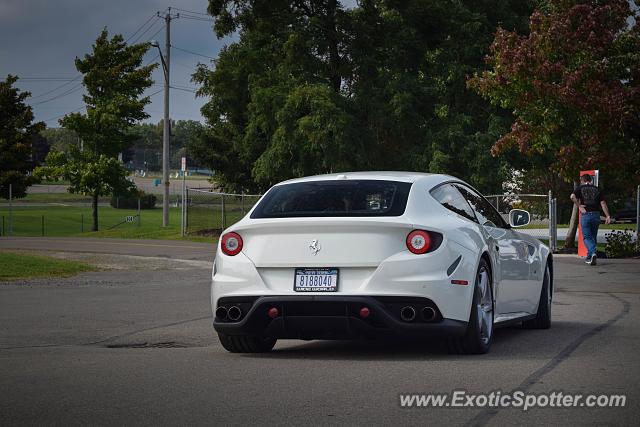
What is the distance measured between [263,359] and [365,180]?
69.1 inches

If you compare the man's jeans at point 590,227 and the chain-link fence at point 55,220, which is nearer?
the man's jeans at point 590,227

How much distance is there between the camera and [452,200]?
33.6 feet

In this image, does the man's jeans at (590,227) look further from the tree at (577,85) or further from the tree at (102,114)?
the tree at (102,114)

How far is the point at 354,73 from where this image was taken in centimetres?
4338

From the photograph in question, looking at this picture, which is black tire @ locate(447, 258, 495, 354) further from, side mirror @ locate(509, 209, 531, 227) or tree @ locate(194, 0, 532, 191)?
tree @ locate(194, 0, 532, 191)

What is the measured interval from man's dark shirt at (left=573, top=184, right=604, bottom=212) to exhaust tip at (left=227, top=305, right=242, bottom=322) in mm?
15360

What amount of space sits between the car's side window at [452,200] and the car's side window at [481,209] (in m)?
0.18

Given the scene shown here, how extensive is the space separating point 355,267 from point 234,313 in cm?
113

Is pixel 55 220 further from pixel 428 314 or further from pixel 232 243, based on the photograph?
pixel 428 314

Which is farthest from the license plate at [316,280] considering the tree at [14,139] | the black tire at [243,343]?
the tree at [14,139]

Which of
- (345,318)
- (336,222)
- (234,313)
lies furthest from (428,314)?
(234,313)

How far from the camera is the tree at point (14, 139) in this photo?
5697 centimetres

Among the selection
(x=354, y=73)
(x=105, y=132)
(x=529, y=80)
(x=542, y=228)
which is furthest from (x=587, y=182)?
(x=105, y=132)

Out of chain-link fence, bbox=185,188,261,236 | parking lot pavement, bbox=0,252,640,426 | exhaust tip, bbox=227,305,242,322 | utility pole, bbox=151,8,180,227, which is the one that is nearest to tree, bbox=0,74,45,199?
utility pole, bbox=151,8,180,227
